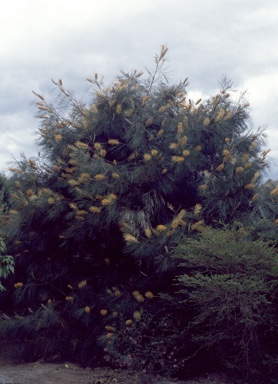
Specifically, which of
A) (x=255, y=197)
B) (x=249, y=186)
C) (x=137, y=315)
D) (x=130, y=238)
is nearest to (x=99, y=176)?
(x=130, y=238)

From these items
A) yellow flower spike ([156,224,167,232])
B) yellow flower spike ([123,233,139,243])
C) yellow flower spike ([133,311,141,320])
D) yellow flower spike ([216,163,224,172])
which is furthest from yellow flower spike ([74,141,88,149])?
yellow flower spike ([133,311,141,320])

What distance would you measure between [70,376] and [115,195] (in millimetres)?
2640

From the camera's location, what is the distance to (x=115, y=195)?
7.35 m

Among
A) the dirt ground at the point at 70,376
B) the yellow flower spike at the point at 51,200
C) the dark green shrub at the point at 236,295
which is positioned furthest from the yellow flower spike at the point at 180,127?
the dirt ground at the point at 70,376

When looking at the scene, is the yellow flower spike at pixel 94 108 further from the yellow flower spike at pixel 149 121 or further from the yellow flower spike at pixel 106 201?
the yellow flower spike at pixel 106 201

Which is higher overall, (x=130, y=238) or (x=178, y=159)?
(x=178, y=159)

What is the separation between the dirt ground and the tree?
37 centimetres

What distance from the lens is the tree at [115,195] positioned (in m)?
7.44

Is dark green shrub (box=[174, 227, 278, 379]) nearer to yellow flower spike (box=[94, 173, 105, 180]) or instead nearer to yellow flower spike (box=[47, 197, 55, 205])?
yellow flower spike (box=[94, 173, 105, 180])

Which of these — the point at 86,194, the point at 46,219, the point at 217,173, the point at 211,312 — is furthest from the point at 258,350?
the point at 46,219

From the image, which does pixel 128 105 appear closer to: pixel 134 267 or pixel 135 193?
pixel 135 193

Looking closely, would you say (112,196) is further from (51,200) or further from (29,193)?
(29,193)

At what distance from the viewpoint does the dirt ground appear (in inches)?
269

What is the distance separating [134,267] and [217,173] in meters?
1.93
